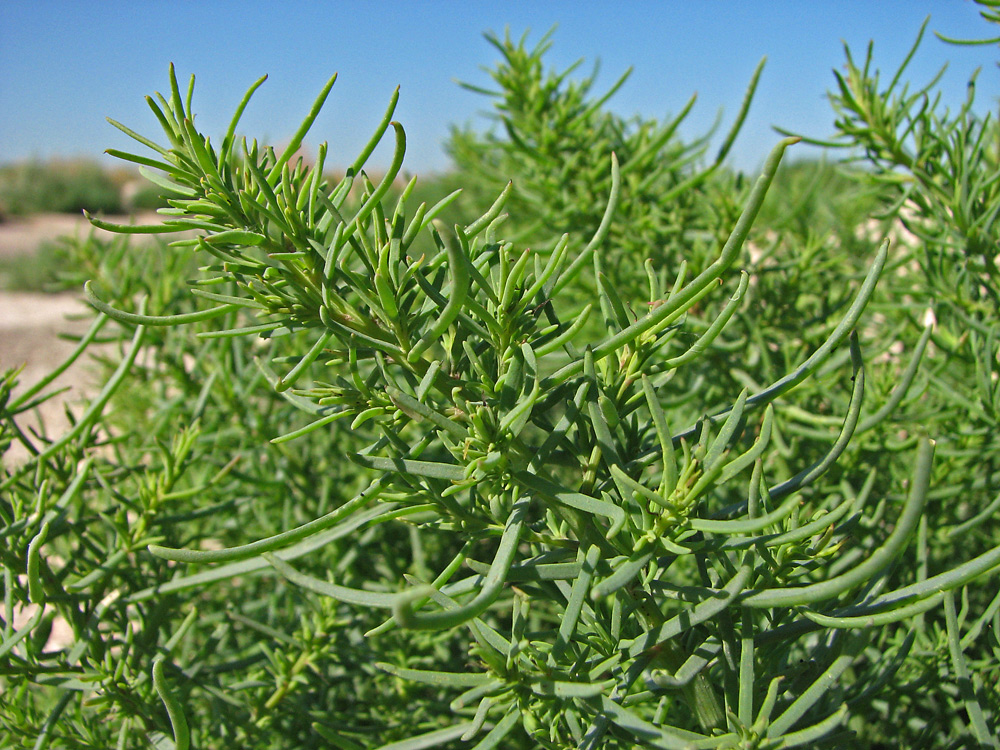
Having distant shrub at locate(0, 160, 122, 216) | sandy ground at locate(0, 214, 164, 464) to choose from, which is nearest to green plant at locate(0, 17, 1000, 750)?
sandy ground at locate(0, 214, 164, 464)

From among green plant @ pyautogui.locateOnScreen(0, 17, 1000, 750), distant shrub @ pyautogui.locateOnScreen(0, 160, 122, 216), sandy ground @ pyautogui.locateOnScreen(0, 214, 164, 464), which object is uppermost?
distant shrub @ pyautogui.locateOnScreen(0, 160, 122, 216)

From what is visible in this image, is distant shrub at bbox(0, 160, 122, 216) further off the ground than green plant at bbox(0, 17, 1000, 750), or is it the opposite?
A: distant shrub at bbox(0, 160, 122, 216)

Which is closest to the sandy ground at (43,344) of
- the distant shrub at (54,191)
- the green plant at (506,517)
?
the green plant at (506,517)

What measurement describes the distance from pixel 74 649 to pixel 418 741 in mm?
269

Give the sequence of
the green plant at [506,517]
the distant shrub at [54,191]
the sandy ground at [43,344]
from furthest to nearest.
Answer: the distant shrub at [54,191] → the sandy ground at [43,344] → the green plant at [506,517]

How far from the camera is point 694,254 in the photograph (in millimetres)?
720

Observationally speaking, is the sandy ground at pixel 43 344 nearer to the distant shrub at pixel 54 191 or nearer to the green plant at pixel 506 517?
the green plant at pixel 506 517

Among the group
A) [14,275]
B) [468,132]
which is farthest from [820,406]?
[14,275]

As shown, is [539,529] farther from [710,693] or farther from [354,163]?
[354,163]

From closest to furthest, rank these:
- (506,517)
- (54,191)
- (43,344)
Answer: (506,517) < (43,344) < (54,191)

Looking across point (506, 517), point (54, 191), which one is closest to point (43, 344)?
point (506, 517)

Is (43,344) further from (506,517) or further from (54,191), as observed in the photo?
(54,191)

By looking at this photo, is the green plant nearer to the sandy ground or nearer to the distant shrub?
the sandy ground

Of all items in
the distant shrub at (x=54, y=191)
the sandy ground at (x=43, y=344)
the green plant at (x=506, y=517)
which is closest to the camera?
the green plant at (x=506, y=517)
